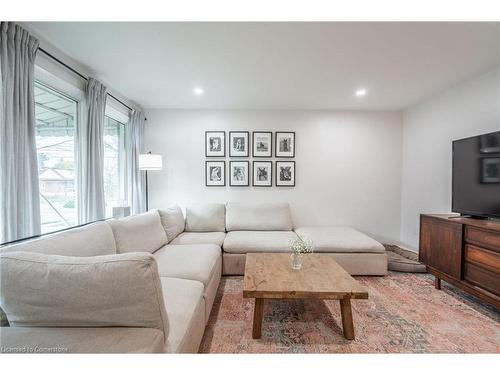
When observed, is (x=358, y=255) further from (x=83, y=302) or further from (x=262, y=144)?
(x=83, y=302)

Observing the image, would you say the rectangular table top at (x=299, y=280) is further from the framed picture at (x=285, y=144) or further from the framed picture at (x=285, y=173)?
the framed picture at (x=285, y=144)

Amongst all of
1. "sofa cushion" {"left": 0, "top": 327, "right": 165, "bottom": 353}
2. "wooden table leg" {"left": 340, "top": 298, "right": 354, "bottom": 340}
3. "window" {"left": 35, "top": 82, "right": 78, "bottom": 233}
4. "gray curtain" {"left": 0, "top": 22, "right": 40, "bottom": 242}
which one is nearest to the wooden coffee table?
"wooden table leg" {"left": 340, "top": 298, "right": 354, "bottom": 340}

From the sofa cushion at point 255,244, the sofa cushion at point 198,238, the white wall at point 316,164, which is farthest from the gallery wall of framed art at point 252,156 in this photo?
the sofa cushion at point 255,244

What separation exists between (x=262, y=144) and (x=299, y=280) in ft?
7.87

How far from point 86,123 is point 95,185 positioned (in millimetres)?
661

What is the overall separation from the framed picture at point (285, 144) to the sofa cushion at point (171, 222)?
186cm

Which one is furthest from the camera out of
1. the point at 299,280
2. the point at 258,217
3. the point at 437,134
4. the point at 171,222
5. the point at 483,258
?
the point at 258,217

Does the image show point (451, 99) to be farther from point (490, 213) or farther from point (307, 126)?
point (307, 126)

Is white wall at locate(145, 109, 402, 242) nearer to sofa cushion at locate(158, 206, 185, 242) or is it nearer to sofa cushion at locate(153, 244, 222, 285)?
sofa cushion at locate(158, 206, 185, 242)

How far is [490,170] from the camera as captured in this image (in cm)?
197

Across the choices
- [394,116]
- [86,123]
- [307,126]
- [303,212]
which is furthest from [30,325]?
[394,116]

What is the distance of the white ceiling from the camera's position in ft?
5.38

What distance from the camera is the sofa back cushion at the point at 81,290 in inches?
32.9

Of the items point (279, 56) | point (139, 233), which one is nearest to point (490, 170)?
point (279, 56)
